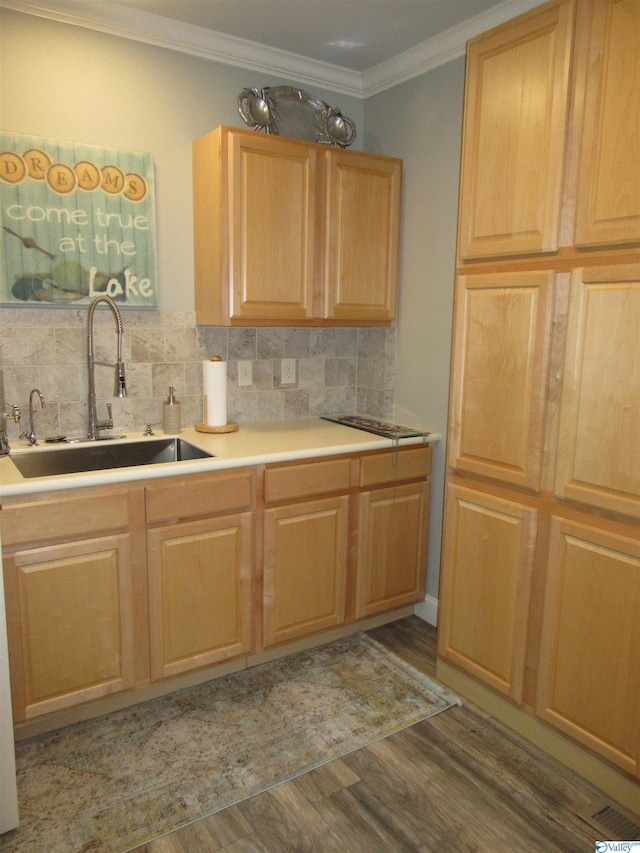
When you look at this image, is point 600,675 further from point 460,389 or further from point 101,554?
point 101,554

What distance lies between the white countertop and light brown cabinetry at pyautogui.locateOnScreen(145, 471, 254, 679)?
0.19 ft

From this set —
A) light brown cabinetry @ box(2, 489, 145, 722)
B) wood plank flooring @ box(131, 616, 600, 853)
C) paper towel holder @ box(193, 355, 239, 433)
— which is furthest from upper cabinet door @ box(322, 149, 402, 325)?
wood plank flooring @ box(131, 616, 600, 853)

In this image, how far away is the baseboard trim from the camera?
3.00 m

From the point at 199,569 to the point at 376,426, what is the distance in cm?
111

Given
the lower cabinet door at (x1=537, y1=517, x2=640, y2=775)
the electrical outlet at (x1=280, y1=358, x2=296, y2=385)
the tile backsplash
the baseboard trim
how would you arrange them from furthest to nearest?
the electrical outlet at (x1=280, y1=358, x2=296, y2=385) < the baseboard trim < the tile backsplash < the lower cabinet door at (x1=537, y1=517, x2=640, y2=775)

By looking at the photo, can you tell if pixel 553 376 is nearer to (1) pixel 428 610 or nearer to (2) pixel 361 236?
(2) pixel 361 236

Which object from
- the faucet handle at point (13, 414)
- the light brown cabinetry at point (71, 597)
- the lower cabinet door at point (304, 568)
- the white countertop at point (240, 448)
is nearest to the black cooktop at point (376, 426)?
the white countertop at point (240, 448)

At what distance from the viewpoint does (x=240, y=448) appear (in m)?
2.50

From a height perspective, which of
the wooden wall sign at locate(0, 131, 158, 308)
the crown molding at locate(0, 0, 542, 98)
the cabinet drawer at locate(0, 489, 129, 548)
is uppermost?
the crown molding at locate(0, 0, 542, 98)

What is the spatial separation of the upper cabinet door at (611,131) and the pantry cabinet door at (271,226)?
3.89 feet

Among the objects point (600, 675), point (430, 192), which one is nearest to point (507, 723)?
point (600, 675)

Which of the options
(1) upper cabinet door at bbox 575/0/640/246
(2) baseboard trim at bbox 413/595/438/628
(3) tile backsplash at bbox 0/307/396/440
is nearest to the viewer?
(1) upper cabinet door at bbox 575/0/640/246

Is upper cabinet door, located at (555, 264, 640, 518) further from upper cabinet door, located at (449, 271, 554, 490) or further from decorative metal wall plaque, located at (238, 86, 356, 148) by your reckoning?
decorative metal wall plaque, located at (238, 86, 356, 148)

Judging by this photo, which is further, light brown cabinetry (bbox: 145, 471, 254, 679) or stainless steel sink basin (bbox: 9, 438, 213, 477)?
stainless steel sink basin (bbox: 9, 438, 213, 477)
